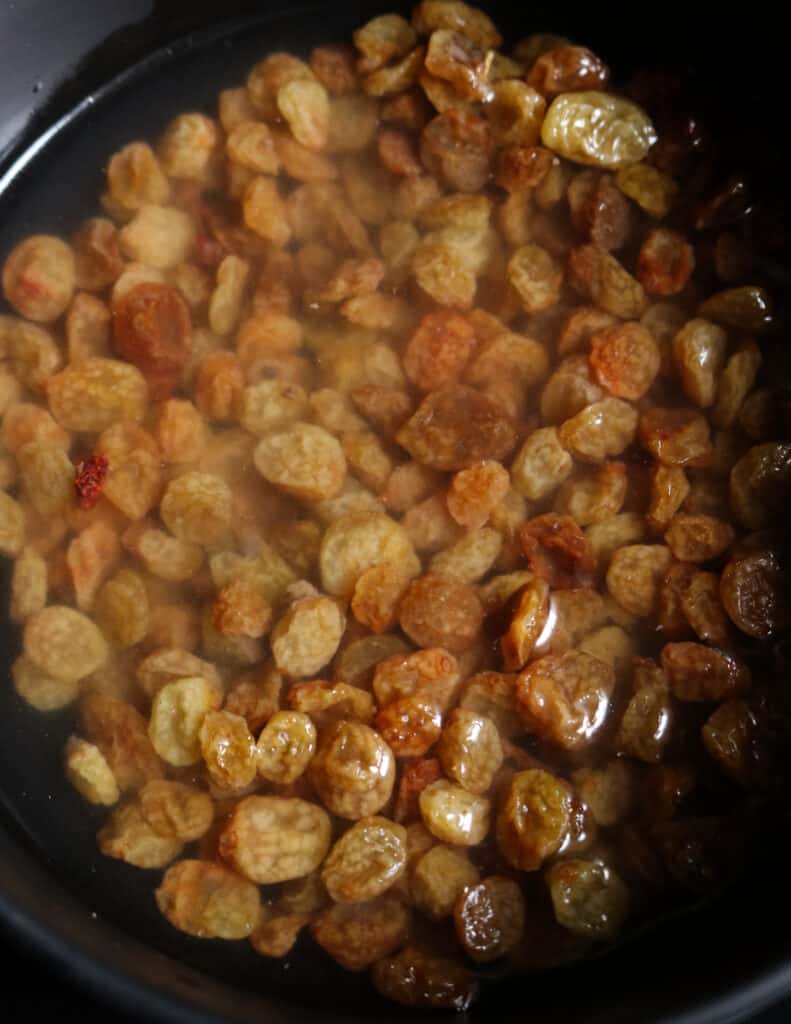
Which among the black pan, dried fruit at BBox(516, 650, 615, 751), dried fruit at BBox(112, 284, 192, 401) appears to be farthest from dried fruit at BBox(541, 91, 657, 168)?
dried fruit at BBox(516, 650, 615, 751)

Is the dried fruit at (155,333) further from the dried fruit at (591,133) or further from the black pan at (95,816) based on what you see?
the dried fruit at (591,133)

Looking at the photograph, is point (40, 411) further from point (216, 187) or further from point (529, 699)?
point (529, 699)

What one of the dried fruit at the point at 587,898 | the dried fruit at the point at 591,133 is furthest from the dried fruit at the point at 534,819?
the dried fruit at the point at 591,133

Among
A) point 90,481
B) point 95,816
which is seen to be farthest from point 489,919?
point 90,481

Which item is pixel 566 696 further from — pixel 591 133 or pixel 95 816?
pixel 591 133

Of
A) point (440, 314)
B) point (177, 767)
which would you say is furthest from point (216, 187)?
point (177, 767)

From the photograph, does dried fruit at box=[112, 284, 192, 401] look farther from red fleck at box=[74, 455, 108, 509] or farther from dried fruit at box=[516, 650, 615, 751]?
dried fruit at box=[516, 650, 615, 751]

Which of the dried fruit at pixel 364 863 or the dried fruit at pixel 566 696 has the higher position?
the dried fruit at pixel 364 863
